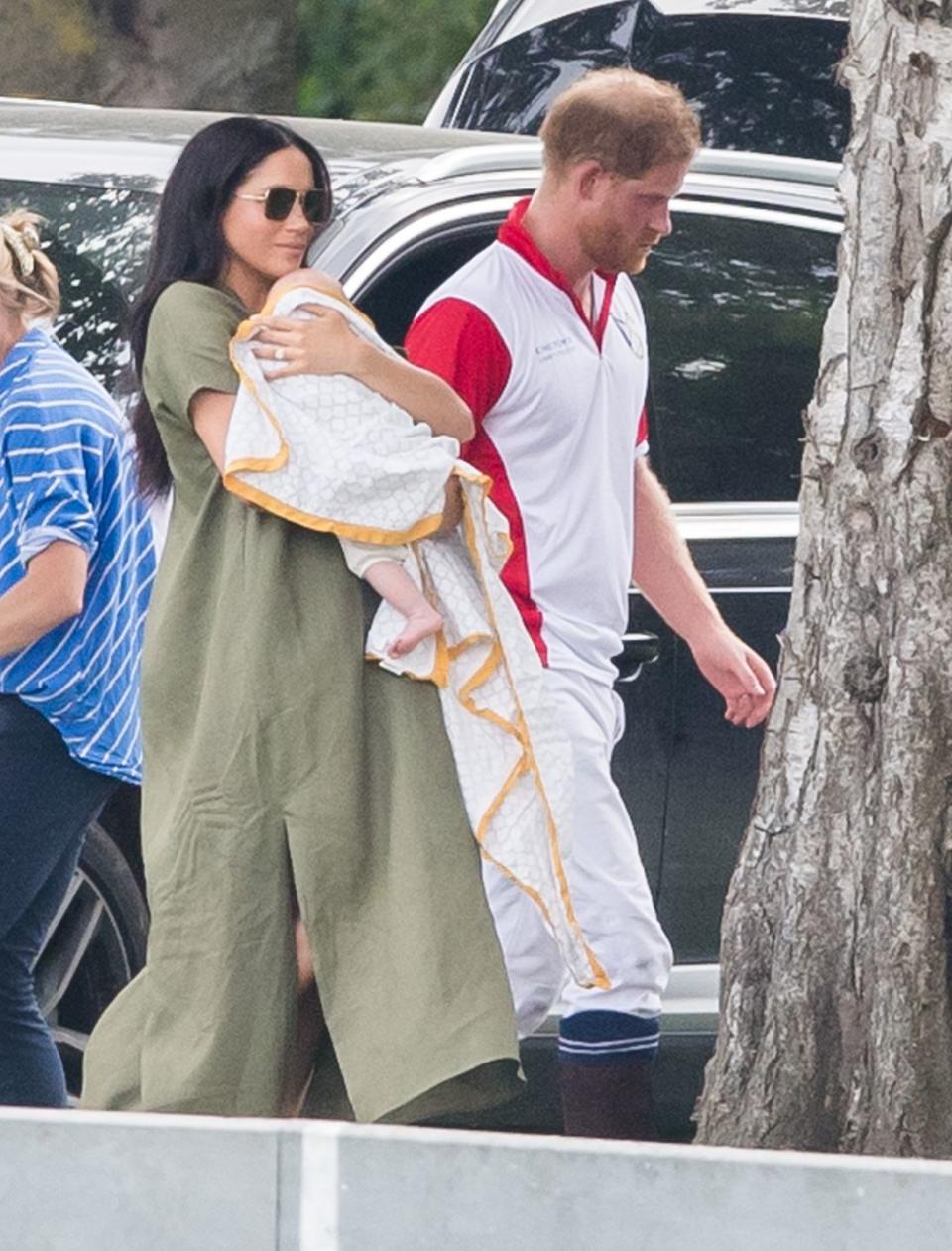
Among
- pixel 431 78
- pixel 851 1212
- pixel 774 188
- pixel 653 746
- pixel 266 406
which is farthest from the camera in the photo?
pixel 431 78

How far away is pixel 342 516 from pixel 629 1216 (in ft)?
3.75

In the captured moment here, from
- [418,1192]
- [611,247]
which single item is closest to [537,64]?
[611,247]

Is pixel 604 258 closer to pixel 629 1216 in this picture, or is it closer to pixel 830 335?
pixel 830 335

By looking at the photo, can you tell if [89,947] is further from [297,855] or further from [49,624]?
[297,855]

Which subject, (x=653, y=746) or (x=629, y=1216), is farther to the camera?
(x=653, y=746)

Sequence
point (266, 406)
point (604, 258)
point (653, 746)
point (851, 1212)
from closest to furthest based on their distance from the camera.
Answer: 1. point (851, 1212)
2. point (266, 406)
3. point (604, 258)
4. point (653, 746)

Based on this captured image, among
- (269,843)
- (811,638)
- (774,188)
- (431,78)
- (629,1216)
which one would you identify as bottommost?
(629,1216)

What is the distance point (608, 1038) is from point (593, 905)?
0.75 feet

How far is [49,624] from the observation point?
4.28 m

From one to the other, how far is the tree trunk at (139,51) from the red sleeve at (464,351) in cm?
755

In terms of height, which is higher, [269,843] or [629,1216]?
[269,843]

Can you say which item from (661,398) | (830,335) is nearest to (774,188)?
(661,398)

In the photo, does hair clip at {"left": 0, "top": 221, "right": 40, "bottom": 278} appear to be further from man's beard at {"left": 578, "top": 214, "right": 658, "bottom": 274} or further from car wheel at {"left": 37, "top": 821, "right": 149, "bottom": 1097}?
car wheel at {"left": 37, "top": 821, "right": 149, "bottom": 1097}

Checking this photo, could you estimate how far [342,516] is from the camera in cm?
373
